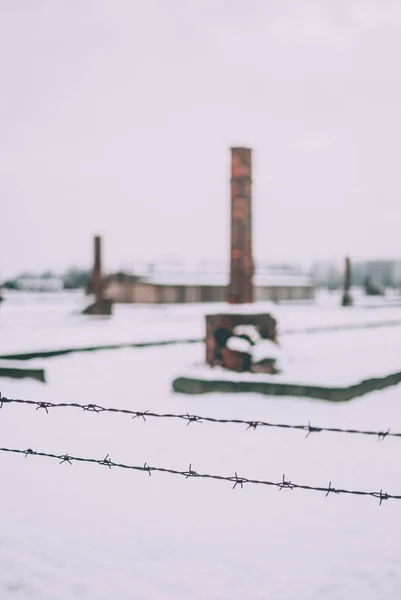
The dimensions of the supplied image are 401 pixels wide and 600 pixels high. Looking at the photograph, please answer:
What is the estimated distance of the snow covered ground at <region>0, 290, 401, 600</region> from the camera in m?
4.12

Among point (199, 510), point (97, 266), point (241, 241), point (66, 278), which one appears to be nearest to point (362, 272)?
point (66, 278)

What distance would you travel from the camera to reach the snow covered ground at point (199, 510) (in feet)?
13.5

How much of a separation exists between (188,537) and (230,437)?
9.46 ft

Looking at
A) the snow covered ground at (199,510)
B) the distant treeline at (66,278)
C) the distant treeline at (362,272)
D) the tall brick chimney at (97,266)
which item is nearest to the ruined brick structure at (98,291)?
the tall brick chimney at (97,266)

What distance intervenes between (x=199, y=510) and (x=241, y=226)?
7.81 m

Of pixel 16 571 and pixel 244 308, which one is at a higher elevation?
pixel 244 308

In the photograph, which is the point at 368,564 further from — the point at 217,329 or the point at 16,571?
the point at 217,329

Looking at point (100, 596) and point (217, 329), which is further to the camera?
point (217, 329)

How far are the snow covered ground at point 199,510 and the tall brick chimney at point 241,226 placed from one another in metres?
3.31

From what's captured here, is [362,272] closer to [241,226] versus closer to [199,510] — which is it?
[241,226]

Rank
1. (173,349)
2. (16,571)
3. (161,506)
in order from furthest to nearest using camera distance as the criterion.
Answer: (173,349), (161,506), (16,571)

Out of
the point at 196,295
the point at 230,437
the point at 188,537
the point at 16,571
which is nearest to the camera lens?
the point at 16,571

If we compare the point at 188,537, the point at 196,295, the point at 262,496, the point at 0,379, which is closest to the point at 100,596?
the point at 188,537

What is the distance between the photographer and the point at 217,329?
11953mm
